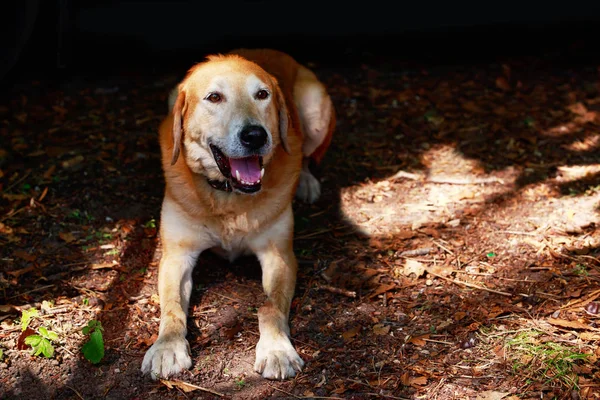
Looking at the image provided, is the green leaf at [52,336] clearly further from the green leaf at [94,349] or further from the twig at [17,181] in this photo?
the twig at [17,181]

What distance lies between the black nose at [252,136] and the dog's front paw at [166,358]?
3.45 ft

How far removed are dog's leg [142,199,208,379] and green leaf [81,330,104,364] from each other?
218 mm

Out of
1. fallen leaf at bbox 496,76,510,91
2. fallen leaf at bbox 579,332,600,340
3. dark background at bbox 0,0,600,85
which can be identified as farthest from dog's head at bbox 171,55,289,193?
fallen leaf at bbox 496,76,510,91

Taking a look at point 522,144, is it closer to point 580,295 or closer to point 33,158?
point 580,295

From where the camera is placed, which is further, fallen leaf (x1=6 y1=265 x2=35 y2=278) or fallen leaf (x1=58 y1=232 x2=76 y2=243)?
fallen leaf (x1=58 y1=232 x2=76 y2=243)

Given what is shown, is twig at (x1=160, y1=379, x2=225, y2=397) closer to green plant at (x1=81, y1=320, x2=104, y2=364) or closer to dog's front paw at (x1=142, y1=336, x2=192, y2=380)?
dog's front paw at (x1=142, y1=336, x2=192, y2=380)

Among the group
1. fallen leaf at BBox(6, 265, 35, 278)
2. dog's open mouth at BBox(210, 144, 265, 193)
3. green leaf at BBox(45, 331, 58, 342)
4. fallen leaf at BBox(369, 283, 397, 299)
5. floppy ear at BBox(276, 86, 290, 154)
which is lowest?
fallen leaf at BBox(6, 265, 35, 278)

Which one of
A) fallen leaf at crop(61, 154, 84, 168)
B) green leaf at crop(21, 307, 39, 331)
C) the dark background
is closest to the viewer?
green leaf at crop(21, 307, 39, 331)

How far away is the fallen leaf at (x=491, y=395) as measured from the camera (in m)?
3.18

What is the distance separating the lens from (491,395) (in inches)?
126

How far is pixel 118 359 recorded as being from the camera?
3537mm

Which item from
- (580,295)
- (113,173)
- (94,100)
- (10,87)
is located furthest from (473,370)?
(10,87)

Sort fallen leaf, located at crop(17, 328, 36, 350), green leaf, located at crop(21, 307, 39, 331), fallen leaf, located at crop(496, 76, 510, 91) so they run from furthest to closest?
fallen leaf, located at crop(496, 76, 510, 91) → green leaf, located at crop(21, 307, 39, 331) → fallen leaf, located at crop(17, 328, 36, 350)

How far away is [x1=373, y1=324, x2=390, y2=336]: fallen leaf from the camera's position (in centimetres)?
372
